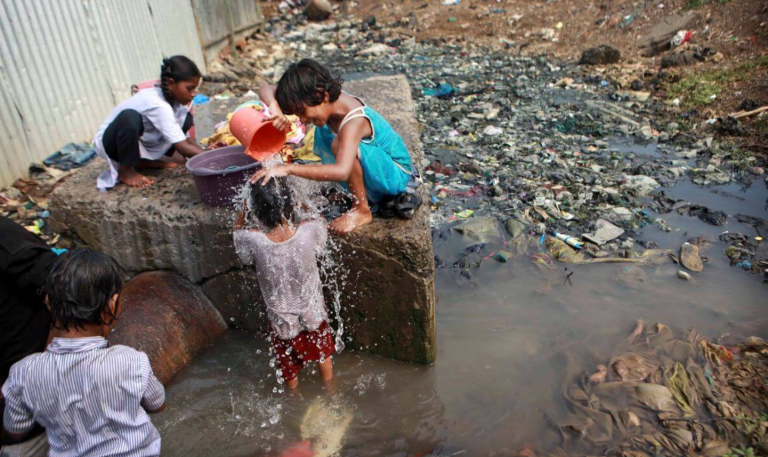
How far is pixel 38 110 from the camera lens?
425cm

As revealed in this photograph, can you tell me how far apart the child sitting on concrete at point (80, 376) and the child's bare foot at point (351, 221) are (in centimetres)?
107

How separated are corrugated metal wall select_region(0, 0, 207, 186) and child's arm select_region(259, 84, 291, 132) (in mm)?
2490

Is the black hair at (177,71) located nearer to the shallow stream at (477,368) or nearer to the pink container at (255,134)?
the pink container at (255,134)

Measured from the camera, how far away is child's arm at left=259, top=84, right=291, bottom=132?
2.28 m

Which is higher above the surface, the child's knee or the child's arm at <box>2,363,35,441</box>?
the child's knee

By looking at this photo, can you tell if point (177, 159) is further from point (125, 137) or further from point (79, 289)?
point (79, 289)

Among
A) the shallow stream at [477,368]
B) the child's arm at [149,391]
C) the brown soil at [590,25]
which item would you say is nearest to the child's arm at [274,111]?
the child's arm at [149,391]

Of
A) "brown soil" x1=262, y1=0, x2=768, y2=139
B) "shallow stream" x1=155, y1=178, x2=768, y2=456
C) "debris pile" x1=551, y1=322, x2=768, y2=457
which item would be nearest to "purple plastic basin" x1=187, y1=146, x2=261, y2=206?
"shallow stream" x1=155, y1=178, x2=768, y2=456

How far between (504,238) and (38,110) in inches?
161

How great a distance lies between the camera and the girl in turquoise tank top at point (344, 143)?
2.28 m

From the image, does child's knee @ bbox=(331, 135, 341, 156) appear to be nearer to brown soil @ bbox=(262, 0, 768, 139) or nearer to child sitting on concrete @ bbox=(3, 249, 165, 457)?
child sitting on concrete @ bbox=(3, 249, 165, 457)

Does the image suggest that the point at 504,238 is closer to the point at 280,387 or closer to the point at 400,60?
the point at 280,387

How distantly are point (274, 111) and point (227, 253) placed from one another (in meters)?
0.83

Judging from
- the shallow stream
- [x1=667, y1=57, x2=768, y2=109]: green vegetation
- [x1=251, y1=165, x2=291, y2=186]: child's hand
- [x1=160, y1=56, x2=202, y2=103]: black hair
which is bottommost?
the shallow stream
